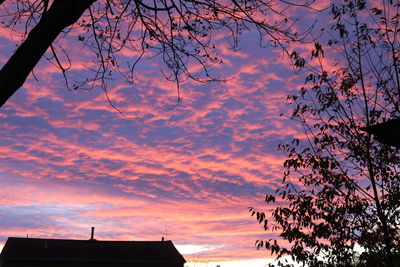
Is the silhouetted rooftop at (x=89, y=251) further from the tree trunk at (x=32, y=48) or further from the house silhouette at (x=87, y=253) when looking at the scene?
the tree trunk at (x=32, y=48)

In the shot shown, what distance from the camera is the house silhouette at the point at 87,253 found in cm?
3569

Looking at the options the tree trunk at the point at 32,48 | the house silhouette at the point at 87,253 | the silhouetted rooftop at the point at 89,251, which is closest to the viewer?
the tree trunk at the point at 32,48

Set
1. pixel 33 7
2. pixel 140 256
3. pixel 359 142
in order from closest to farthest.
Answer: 1. pixel 33 7
2. pixel 359 142
3. pixel 140 256

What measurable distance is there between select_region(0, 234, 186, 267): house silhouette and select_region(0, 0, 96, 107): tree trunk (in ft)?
112

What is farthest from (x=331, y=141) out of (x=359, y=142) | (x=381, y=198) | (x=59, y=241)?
(x=59, y=241)

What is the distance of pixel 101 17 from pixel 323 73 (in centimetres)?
574

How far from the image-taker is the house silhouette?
117 feet

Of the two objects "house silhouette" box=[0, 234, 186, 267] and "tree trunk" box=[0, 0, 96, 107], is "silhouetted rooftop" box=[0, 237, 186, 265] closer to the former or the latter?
"house silhouette" box=[0, 234, 186, 267]

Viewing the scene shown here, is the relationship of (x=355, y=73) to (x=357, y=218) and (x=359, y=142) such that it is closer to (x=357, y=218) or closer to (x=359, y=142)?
(x=359, y=142)

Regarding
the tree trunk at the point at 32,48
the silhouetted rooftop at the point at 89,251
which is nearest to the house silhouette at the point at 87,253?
the silhouetted rooftop at the point at 89,251

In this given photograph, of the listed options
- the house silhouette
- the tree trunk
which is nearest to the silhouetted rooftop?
the house silhouette

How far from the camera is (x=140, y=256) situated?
38.7 meters

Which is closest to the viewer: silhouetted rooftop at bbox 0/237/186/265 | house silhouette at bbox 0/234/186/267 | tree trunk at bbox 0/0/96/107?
tree trunk at bbox 0/0/96/107

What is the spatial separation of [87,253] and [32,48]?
35.5 meters
